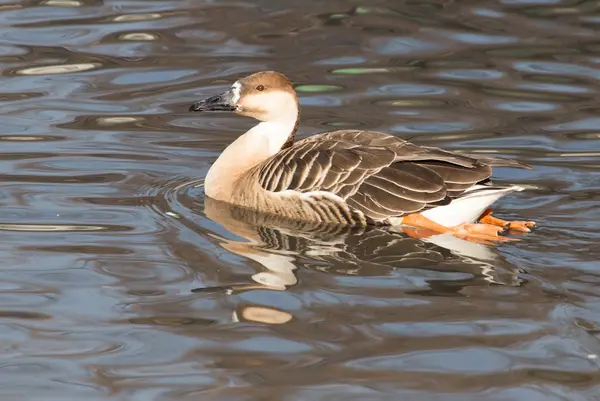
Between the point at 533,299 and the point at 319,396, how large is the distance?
1969mm

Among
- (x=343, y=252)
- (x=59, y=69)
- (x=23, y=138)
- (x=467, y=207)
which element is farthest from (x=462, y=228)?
(x=59, y=69)

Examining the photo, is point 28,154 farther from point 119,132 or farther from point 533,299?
point 533,299

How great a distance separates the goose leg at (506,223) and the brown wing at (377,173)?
1.13 ft

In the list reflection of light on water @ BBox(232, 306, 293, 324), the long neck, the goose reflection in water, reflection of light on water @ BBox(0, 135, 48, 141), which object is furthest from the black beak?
reflection of light on water @ BBox(232, 306, 293, 324)

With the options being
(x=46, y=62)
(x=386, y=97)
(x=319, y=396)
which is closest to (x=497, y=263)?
(x=319, y=396)

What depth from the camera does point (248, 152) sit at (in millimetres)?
10547

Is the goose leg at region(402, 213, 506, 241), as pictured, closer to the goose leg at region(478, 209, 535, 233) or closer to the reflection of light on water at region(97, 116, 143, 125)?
the goose leg at region(478, 209, 535, 233)

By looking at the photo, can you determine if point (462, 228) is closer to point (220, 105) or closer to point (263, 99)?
point (263, 99)

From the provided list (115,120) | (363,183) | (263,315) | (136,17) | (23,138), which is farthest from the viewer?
(136,17)

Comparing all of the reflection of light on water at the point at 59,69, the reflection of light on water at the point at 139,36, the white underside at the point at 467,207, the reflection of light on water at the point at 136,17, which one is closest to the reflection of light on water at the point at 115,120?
the reflection of light on water at the point at 59,69

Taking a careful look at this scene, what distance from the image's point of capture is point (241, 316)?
7879 millimetres

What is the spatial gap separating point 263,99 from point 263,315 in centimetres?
304

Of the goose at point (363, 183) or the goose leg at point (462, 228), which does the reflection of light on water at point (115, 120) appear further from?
the goose leg at point (462, 228)

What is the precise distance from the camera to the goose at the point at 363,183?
9.56 metres
